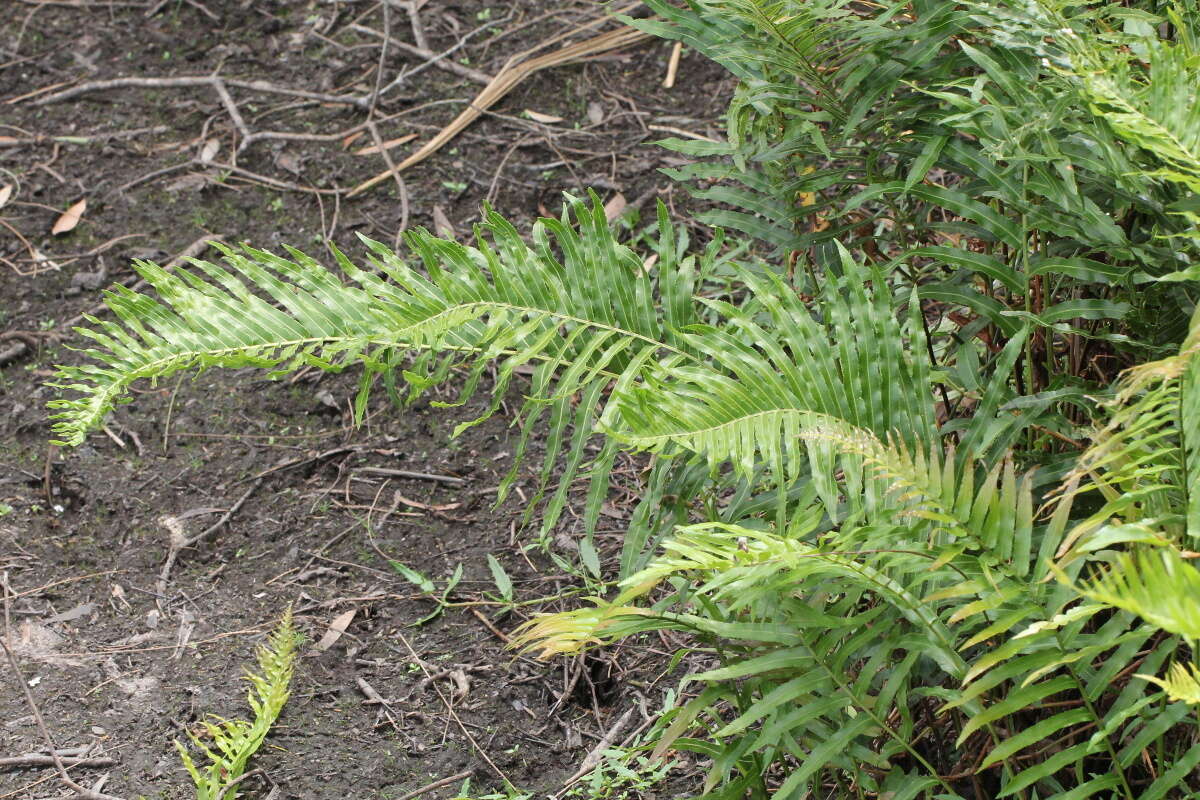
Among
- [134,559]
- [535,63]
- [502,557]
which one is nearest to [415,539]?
[502,557]


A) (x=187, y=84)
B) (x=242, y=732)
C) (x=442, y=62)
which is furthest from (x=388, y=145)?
(x=242, y=732)

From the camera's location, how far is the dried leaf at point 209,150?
3.67 meters

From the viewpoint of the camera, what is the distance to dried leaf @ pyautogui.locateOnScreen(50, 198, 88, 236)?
348 centimetres

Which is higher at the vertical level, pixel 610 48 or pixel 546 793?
pixel 610 48

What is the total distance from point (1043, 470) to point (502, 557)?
1419 mm

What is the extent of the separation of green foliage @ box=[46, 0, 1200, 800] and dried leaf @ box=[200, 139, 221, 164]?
202cm

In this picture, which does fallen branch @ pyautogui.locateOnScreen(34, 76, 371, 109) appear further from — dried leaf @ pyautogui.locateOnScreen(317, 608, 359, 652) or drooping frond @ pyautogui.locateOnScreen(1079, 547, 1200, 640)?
drooping frond @ pyautogui.locateOnScreen(1079, 547, 1200, 640)

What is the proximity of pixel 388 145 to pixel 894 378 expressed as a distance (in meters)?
2.48

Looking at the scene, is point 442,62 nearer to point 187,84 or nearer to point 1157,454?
point 187,84

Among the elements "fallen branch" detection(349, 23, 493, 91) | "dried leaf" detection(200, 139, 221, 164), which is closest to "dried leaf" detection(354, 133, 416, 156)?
"fallen branch" detection(349, 23, 493, 91)

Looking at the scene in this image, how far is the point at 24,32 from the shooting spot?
Answer: 407 centimetres

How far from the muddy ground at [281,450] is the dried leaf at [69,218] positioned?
3 centimetres

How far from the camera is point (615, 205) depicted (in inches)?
137

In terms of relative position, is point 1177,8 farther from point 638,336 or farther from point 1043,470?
point 638,336
